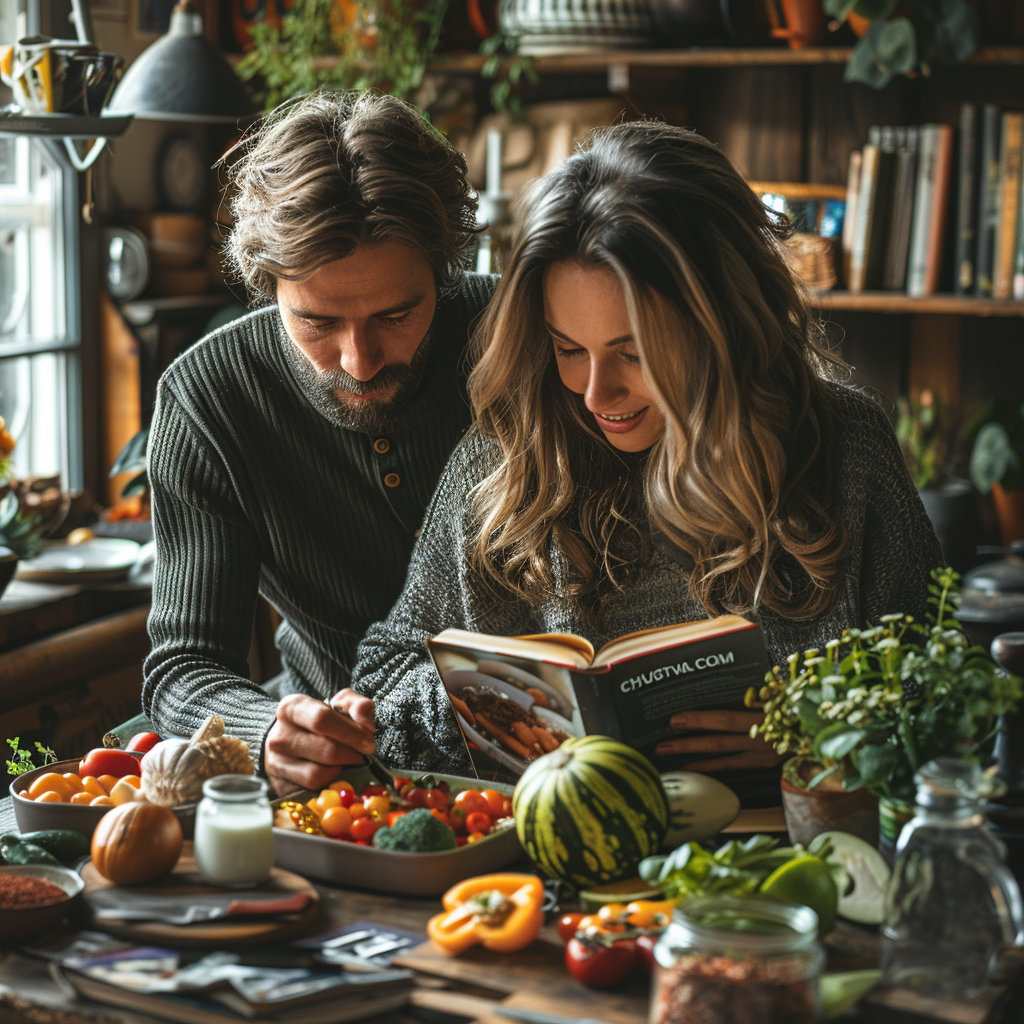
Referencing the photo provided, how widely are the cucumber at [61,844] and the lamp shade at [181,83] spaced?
6.49 feet

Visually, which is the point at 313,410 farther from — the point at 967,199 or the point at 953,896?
the point at 967,199

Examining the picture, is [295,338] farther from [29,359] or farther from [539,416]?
[29,359]

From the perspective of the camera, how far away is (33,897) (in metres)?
1.00

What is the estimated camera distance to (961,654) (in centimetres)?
105

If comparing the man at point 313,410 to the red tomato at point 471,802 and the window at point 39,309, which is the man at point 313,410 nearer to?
the red tomato at point 471,802

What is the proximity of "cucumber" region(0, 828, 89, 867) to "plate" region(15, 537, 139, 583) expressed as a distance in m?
1.66


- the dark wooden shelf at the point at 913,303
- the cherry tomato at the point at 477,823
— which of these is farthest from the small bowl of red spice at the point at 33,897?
the dark wooden shelf at the point at 913,303

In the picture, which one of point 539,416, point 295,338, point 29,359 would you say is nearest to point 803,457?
point 539,416

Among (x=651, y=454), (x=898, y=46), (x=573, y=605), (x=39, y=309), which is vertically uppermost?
(x=898, y=46)

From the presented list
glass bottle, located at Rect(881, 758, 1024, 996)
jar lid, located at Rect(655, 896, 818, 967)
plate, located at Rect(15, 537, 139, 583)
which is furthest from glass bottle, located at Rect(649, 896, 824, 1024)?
plate, located at Rect(15, 537, 139, 583)

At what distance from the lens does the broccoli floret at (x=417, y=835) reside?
42.7 inches

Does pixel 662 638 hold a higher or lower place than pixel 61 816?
higher

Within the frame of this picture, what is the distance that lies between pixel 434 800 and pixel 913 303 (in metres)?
2.24

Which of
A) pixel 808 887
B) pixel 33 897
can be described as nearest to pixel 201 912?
pixel 33 897
